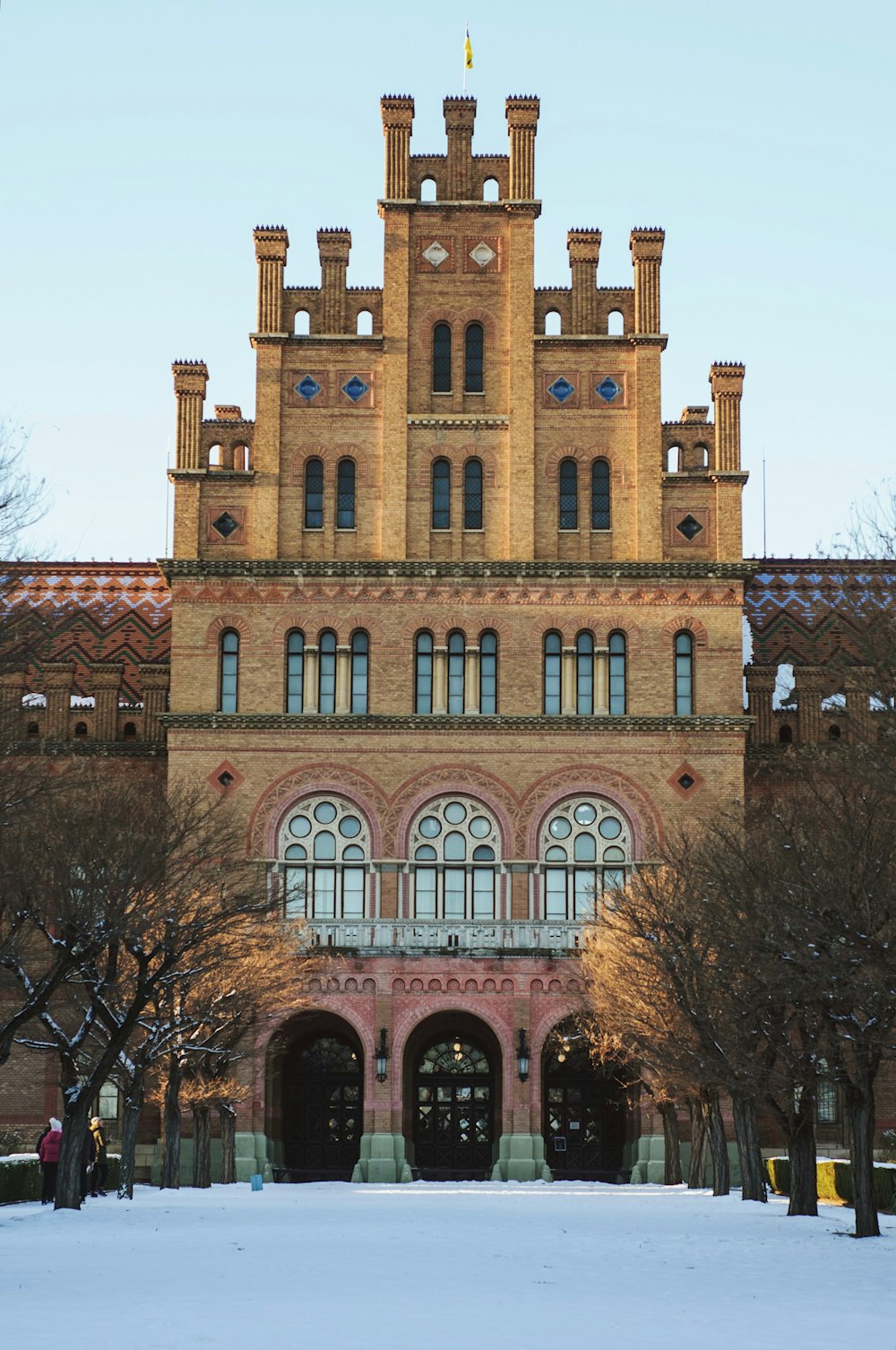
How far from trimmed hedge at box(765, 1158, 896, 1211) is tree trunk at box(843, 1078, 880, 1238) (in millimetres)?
3642

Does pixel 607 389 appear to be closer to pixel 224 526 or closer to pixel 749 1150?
pixel 224 526

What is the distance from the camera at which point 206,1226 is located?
116ft

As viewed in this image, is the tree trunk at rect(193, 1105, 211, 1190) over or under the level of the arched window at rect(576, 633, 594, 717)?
under

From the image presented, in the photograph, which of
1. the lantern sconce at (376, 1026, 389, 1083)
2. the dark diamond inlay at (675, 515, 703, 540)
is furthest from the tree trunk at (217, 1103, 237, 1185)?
the dark diamond inlay at (675, 515, 703, 540)

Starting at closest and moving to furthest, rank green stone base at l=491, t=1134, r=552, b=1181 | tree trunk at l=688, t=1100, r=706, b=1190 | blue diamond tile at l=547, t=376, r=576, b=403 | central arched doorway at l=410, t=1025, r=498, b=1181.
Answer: tree trunk at l=688, t=1100, r=706, b=1190 < green stone base at l=491, t=1134, r=552, b=1181 < central arched doorway at l=410, t=1025, r=498, b=1181 < blue diamond tile at l=547, t=376, r=576, b=403

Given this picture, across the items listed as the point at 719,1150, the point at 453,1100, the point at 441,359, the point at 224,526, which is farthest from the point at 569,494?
the point at 719,1150

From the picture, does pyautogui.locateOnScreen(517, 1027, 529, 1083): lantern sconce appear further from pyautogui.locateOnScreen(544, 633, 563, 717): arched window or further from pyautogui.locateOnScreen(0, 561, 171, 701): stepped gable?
pyautogui.locateOnScreen(0, 561, 171, 701): stepped gable

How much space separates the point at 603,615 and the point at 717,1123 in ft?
65.4

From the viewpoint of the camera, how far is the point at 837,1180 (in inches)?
1746

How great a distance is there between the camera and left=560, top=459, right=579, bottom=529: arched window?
66.1m

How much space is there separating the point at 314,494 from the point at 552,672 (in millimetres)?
9288


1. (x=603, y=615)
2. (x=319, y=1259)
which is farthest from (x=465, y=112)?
(x=319, y=1259)

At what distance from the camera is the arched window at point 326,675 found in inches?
2566

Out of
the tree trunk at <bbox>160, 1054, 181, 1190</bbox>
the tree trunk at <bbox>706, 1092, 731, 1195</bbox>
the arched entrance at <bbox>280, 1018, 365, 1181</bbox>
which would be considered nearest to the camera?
the tree trunk at <bbox>706, 1092, 731, 1195</bbox>
